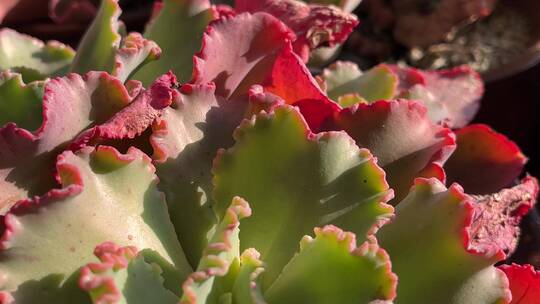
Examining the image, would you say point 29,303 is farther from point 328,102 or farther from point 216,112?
point 328,102

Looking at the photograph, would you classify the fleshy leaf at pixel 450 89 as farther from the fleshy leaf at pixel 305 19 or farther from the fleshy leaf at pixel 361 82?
the fleshy leaf at pixel 305 19

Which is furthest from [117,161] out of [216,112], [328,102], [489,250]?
[489,250]

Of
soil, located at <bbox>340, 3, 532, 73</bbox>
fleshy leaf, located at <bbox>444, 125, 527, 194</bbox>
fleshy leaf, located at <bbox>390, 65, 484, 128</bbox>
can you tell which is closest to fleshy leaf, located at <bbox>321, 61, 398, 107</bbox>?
fleshy leaf, located at <bbox>390, 65, 484, 128</bbox>

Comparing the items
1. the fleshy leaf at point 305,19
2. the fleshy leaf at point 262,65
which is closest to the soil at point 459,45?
the fleshy leaf at point 305,19

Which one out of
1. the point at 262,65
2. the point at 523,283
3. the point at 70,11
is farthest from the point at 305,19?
the point at 70,11

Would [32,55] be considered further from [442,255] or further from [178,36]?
[442,255]

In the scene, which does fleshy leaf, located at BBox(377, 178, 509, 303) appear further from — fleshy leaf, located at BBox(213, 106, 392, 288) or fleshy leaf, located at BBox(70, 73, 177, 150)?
fleshy leaf, located at BBox(70, 73, 177, 150)
